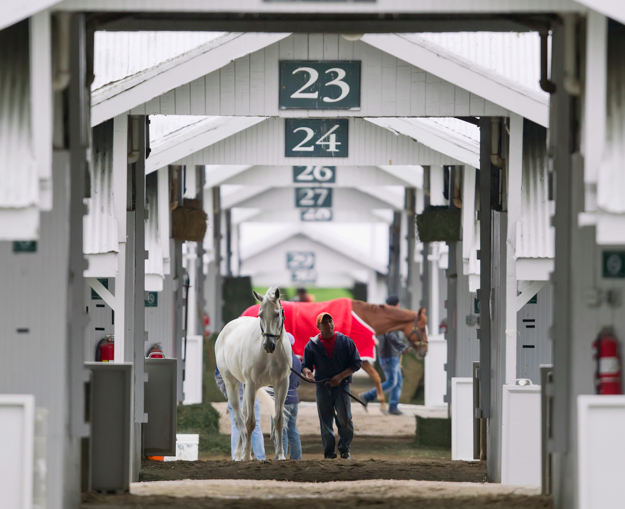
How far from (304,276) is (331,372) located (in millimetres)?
37428

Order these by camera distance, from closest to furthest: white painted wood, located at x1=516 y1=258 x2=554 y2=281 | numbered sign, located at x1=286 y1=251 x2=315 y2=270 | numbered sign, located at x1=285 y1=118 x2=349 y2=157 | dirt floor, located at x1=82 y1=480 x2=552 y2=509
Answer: dirt floor, located at x1=82 y1=480 x2=552 y2=509
white painted wood, located at x1=516 y1=258 x2=554 y2=281
numbered sign, located at x1=285 y1=118 x2=349 y2=157
numbered sign, located at x1=286 y1=251 x2=315 y2=270

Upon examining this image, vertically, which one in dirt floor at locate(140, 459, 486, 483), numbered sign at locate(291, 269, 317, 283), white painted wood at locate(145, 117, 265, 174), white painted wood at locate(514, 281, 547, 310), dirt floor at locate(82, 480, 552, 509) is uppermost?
white painted wood at locate(145, 117, 265, 174)

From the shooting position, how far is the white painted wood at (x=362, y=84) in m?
10.6

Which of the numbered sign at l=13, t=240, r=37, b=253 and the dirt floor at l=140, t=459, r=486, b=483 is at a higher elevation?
the numbered sign at l=13, t=240, r=37, b=253

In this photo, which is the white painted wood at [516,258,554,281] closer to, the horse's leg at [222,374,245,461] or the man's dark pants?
the man's dark pants

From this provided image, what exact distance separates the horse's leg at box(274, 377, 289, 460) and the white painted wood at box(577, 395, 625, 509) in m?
6.23

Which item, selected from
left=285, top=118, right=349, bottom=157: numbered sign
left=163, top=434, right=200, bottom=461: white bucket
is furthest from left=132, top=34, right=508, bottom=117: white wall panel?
left=163, top=434, right=200, bottom=461: white bucket

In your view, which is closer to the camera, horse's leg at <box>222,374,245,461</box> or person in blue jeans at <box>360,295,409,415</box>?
horse's leg at <box>222,374,245,461</box>

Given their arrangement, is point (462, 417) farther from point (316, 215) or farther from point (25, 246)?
point (316, 215)

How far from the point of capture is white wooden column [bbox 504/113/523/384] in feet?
32.3

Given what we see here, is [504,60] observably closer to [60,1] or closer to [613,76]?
[613,76]

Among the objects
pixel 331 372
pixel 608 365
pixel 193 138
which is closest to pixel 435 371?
pixel 331 372

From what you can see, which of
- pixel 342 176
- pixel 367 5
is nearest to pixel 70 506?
pixel 367 5

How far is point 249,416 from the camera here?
39.1 ft
